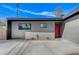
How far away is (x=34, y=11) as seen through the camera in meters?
31.5

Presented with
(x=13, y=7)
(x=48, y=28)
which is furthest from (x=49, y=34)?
(x=13, y=7)

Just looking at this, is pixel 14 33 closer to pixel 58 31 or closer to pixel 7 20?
pixel 7 20

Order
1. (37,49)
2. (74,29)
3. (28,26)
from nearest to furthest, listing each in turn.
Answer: (37,49), (74,29), (28,26)

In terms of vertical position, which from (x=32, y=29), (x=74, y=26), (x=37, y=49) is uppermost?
(x=74, y=26)

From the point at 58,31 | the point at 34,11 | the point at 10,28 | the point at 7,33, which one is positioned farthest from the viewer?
the point at 34,11

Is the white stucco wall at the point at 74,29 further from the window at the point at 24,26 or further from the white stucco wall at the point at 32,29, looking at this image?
the window at the point at 24,26

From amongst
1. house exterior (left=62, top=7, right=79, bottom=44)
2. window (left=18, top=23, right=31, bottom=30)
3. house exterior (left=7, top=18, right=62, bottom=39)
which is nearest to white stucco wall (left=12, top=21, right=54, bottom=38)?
house exterior (left=7, top=18, right=62, bottom=39)

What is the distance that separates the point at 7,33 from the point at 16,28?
1.89 metres

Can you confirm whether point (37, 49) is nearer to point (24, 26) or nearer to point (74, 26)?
point (74, 26)

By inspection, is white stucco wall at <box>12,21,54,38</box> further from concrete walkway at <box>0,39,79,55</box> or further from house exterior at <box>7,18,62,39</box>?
concrete walkway at <box>0,39,79,55</box>

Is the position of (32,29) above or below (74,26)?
below

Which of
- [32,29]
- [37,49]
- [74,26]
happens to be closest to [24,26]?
[32,29]

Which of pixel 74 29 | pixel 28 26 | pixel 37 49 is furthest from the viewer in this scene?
pixel 28 26

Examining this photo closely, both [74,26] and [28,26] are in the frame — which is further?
[28,26]
